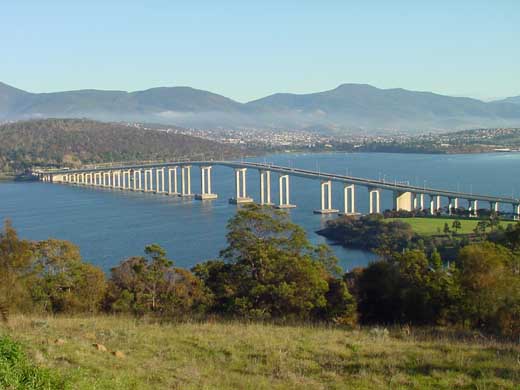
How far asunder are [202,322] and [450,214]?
25574mm

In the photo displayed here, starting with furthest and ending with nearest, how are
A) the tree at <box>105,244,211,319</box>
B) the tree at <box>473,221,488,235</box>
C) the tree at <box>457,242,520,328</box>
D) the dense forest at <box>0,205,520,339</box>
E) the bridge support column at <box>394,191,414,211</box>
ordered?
the bridge support column at <box>394,191,414,211</box> → the tree at <box>473,221,488,235</box> → the tree at <box>105,244,211,319</box> → the dense forest at <box>0,205,520,339</box> → the tree at <box>457,242,520,328</box>

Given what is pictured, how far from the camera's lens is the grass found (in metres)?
4.34

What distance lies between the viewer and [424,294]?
906cm

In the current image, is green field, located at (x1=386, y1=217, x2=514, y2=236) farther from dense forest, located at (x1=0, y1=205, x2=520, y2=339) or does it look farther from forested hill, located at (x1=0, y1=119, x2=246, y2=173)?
forested hill, located at (x1=0, y1=119, x2=246, y2=173)

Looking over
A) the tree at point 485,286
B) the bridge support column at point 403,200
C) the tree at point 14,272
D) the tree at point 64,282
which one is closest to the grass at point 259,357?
the tree at point 485,286

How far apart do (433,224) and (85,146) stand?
54.0m

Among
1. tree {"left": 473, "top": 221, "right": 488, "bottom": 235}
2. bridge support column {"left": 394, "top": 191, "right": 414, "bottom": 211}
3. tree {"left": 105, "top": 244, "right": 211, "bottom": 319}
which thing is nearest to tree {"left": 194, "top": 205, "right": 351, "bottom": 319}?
tree {"left": 105, "top": 244, "right": 211, "bottom": 319}

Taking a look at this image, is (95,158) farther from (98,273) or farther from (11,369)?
(11,369)

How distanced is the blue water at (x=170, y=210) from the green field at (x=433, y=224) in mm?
3281

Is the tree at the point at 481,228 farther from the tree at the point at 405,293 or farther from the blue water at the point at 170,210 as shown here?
the tree at the point at 405,293

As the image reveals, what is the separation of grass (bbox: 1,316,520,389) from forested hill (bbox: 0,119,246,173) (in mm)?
61471

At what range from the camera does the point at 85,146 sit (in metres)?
75.2

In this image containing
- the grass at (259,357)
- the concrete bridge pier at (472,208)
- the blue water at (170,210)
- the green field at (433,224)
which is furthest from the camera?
the concrete bridge pier at (472,208)

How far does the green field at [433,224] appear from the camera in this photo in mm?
25606
